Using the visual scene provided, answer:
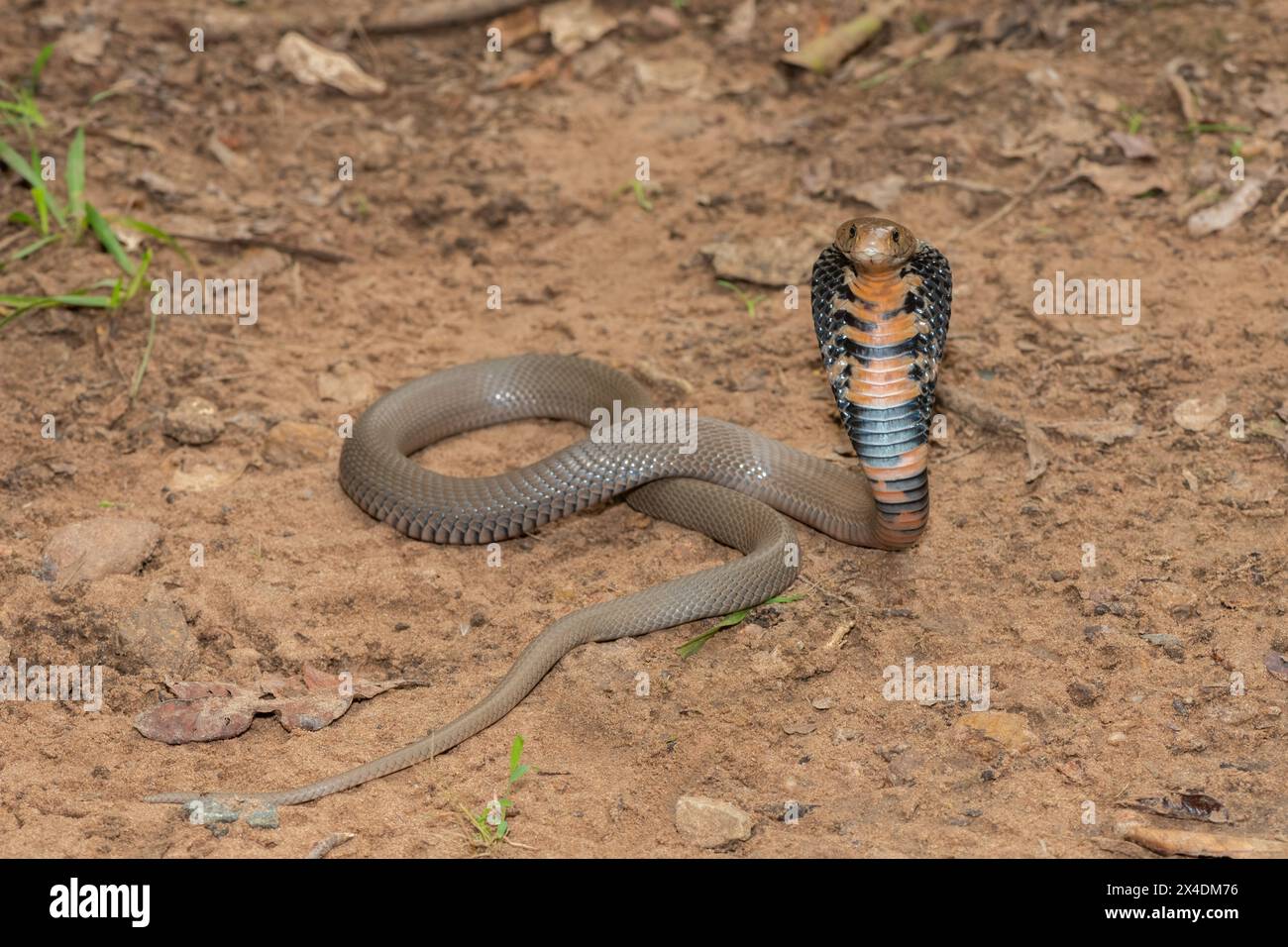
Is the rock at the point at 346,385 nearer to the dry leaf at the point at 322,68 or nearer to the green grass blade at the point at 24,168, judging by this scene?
the green grass blade at the point at 24,168

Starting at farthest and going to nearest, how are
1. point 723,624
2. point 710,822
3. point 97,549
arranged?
1. point 97,549
2. point 723,624
3. point 710,822

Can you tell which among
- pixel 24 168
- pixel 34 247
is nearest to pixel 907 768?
pixel 34 247

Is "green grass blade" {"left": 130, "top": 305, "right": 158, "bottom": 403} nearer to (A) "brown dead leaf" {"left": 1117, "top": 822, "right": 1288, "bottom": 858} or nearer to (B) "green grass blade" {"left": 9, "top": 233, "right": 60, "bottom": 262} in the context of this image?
(B) "green grass blade" {"left": 9, "top": 233, "right": 60, "bottom": 262}

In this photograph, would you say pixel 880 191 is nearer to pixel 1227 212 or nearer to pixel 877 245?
pixel 1227 212

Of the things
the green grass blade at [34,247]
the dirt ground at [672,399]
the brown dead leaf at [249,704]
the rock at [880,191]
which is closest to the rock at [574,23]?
the dirt ground at [672,399]

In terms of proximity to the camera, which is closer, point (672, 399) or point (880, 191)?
point (672, 399)

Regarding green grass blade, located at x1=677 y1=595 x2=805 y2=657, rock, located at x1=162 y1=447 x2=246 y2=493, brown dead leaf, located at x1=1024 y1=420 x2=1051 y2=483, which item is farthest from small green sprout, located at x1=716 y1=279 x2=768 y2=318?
rock, located at x1=162 y1=447 x2=246 y2=493
